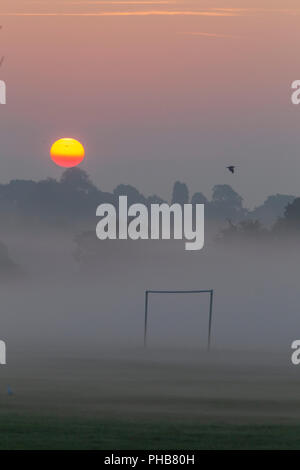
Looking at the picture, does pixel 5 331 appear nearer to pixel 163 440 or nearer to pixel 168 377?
pixel 168 377

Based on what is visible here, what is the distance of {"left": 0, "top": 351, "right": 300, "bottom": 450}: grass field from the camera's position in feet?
114

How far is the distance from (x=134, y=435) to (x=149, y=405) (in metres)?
9.49

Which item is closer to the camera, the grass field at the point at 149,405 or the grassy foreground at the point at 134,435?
the grassy foreground at the point at 134,435

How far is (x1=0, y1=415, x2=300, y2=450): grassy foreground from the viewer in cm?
3347

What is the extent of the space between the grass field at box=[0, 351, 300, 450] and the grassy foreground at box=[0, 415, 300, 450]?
1.0 inches

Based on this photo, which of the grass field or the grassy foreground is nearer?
the grassy foreground

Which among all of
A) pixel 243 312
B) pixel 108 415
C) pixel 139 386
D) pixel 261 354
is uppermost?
pixel 243 312

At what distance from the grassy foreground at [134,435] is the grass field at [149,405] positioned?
0.03 metres

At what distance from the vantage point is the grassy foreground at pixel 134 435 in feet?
110

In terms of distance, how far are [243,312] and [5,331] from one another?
8305 centimetres

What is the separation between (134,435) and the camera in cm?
3553
